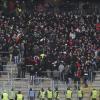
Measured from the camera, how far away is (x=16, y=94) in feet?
158

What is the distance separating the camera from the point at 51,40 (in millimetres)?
54062

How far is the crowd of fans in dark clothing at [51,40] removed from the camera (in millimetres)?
50969

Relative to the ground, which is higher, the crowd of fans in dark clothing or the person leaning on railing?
the crowd of fans in dark clothing

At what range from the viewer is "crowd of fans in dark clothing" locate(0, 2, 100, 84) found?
51.0 metres

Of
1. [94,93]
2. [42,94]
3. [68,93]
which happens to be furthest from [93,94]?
[42,94]

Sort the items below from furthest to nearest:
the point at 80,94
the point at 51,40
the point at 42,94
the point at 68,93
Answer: the point at 51,40 → the point at 80,94 → the point at 68,93 → the point at 42,94

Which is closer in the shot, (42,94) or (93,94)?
(42,94)

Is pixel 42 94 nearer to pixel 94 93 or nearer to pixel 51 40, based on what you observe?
pixel 94 93

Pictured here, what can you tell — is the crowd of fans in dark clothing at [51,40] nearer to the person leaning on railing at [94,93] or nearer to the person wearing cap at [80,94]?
the person wearing cap at [80,94]

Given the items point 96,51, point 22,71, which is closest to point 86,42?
point 96,51

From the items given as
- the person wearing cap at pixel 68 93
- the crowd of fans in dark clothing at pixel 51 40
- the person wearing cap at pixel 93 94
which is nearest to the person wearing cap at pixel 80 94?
the person wearing cap at pixel 68 93

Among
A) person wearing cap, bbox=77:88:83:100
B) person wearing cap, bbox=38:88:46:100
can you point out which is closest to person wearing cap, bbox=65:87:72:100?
person wearing cap, bbox=77:88:83:100

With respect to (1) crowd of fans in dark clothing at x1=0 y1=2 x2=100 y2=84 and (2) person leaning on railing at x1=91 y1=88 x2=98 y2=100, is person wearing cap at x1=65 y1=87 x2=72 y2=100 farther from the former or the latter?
(1) crowd of fans in dark clothing at x1=0 y1=2 x2=100 y2=84

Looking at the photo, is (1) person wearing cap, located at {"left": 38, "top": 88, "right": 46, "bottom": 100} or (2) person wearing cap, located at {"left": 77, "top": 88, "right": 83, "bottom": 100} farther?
(2) person wearing cap, located at {"left": 77, "top": 88, "right": 83, "bottom": 100}
